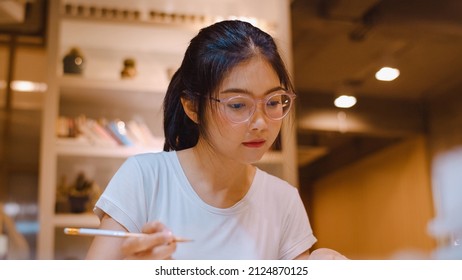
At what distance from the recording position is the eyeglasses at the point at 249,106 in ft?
3.07

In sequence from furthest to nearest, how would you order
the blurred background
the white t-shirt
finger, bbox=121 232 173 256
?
1. the blurred background
2. the white t-shirt
3. finger, bbox=121 232 173 256

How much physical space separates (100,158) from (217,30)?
91 centimetres

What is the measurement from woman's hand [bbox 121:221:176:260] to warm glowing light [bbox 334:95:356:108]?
1641 mm

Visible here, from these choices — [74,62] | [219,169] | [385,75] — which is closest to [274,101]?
[219,169]

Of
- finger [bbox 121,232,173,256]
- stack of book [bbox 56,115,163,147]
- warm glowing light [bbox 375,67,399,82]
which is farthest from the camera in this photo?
warm glowing light [bbox 375,67,399,82]

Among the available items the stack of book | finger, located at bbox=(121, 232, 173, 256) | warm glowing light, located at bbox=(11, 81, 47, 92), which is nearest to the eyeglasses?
finger, located at bbox=(121, 232, 173, 256)

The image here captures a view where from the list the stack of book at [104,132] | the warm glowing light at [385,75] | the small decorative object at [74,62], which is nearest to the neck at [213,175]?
the stack of book at [104,132]

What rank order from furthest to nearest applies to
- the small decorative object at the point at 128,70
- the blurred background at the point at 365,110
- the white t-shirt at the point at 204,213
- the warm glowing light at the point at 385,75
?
the warm glowing light at the point at 385,75, the blurred background at the point at 365,110, the small decorative object at the point at 128,70, the white t-shirt at the point at 204,213

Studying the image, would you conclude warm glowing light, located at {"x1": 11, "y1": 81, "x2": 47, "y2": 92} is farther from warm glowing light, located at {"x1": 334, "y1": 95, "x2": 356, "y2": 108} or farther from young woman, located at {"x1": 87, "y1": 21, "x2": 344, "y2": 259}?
young woman, located at {"x1": 87, "y1": 21, "x2": 344, "y2": 259}

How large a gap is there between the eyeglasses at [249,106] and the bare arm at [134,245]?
8.3 inches

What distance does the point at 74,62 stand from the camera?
1.88 meters

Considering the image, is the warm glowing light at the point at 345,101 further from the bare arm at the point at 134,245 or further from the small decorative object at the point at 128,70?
the bare arm at the point at 134,245

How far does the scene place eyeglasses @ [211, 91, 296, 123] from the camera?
3.07 ft
